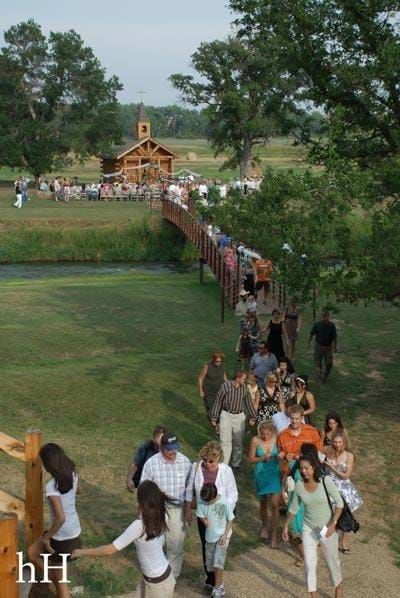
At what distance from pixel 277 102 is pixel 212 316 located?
7.74 metres

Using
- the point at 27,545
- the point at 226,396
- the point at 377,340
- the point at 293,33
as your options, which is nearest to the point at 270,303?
the point at 377,340

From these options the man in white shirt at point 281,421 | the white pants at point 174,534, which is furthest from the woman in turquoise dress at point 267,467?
the white pants at point 174,534

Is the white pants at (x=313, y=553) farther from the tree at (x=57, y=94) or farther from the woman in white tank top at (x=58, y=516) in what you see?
the tree at (x=57, y=94)

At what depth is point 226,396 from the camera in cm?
1019

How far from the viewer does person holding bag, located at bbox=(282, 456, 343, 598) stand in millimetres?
7168

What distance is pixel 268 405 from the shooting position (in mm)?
10727

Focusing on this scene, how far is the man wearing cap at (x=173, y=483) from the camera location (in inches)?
288

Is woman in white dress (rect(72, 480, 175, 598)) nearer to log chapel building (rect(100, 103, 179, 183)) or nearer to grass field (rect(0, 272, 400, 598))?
grass field (rect(0, 272, 400, 598))

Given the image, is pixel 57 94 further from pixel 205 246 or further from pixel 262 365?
pixel 262 365

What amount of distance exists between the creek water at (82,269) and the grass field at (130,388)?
9391mm

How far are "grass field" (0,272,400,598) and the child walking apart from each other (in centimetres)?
67

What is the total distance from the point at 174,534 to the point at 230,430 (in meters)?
3.05

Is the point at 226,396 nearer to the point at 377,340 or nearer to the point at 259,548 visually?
the point at 259,548

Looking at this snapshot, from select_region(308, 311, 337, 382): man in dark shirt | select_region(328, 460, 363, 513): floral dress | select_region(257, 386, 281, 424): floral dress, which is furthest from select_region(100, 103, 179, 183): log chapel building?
select_region(328, 460, 363, 513): floral dress
